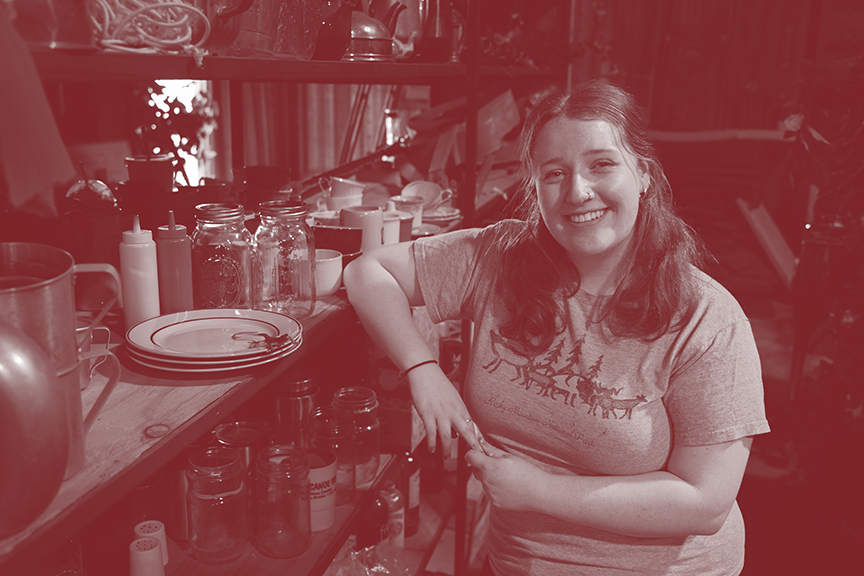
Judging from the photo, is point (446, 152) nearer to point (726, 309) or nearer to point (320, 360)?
point (320, 360)

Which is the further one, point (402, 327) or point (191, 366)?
point (402, 327)

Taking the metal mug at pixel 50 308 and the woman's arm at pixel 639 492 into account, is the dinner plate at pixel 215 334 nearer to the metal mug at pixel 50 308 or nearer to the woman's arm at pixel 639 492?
the metal mug at pixel 50 308

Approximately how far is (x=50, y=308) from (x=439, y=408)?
82 cm

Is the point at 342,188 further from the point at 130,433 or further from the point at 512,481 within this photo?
the point at 130,433

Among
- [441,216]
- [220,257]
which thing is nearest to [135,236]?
[220,257]

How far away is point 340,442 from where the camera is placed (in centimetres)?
151

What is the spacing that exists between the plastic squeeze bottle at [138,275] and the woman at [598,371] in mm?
389

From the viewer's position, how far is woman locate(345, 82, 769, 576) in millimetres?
1230

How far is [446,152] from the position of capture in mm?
2254

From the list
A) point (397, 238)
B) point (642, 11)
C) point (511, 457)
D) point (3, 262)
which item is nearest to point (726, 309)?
point (511, 457)

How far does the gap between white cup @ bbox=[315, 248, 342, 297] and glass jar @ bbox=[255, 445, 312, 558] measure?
30cm

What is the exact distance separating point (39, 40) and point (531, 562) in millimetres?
1149

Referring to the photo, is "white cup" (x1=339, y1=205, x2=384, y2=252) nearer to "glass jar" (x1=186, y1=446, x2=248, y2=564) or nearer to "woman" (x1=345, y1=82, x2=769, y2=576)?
"woman" (x1=345, y1=82, x2=769, y2=576)

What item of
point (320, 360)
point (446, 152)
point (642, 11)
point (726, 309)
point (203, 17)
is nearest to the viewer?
point (203, 17)
